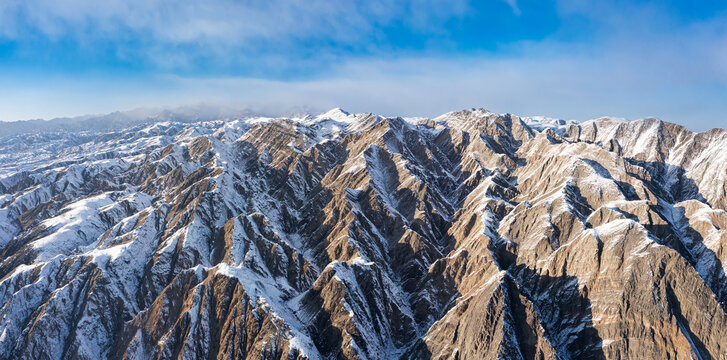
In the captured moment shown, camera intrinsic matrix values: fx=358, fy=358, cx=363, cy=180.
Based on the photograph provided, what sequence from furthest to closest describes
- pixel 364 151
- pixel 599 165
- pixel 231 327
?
pixel 364 151 → pixel 599 165 → pixel 231 327

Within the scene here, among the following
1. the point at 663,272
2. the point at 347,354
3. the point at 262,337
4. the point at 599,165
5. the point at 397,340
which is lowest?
the point at 397,340

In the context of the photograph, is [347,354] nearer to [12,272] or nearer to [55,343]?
[55,343]

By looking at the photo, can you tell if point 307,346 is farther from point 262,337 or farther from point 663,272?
point 663,272

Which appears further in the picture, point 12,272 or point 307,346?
point 12,272

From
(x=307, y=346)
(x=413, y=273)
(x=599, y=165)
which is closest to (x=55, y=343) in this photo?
(x=307, y=346)

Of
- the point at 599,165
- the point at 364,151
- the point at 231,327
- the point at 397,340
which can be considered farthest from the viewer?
the point at 364,151

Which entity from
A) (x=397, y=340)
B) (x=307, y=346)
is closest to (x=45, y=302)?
(x=307, y=346)

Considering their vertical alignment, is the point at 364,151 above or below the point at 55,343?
above
